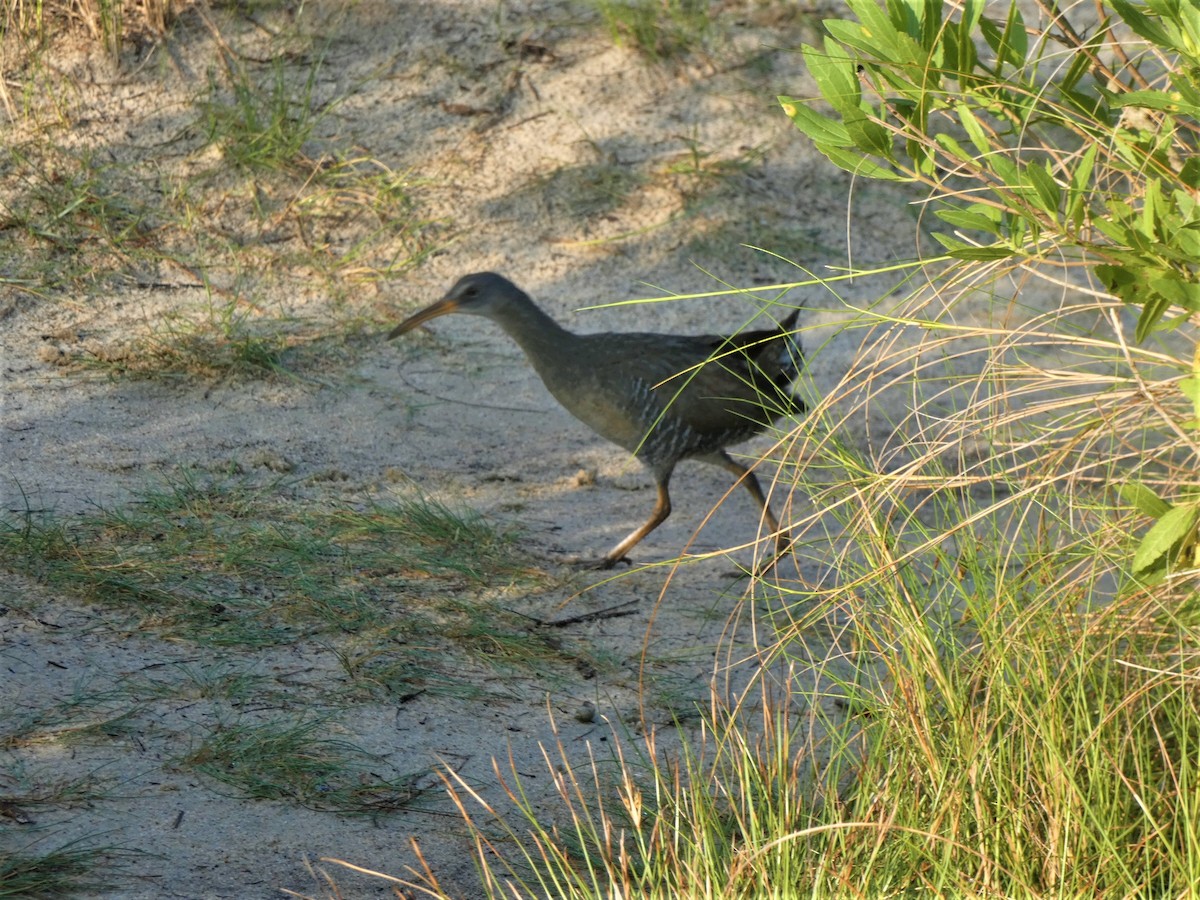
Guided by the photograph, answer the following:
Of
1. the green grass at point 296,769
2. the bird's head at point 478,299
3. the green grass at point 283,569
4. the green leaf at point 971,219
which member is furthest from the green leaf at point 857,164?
the bird's head at point 478,299

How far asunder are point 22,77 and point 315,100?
1.33m

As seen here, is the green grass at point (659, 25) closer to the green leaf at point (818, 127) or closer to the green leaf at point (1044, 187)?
the green leaf at point (818, 127)

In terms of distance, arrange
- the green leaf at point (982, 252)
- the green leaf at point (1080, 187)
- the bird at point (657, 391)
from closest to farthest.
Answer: the green leaf at point (1080, 187), the green leaf at point (982, 252), the bird at point (657, 391)

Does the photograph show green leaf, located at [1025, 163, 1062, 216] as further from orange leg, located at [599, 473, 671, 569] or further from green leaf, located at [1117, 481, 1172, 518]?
orange leg, located at [599, 473, 671, 569]

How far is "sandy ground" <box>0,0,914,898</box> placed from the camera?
328cm

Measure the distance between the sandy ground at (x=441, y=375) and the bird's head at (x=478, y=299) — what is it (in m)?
0.45

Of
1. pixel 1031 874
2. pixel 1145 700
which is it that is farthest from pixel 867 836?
pixel 1145 700

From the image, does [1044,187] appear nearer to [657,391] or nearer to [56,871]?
[56,871]

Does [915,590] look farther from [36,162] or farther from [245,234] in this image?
[36,162]

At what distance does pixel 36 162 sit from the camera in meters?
6.43

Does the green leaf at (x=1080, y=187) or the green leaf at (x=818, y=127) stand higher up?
the green leaf at (x=818, y=127)

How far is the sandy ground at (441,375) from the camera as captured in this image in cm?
328

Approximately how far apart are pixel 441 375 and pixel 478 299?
63cm

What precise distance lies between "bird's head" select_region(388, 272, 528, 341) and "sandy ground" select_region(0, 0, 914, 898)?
45 centimetres
